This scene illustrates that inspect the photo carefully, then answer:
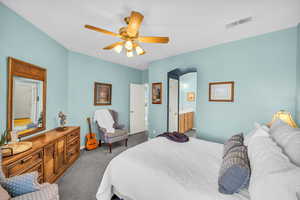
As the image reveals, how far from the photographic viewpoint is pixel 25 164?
146 cm

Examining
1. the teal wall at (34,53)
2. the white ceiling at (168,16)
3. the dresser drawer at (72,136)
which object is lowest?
the dresser drawer at (72,136)

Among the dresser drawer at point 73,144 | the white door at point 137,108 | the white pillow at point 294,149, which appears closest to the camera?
the white pillow at point 294,149

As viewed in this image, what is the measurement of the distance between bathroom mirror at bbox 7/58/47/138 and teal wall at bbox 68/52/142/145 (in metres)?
0.97

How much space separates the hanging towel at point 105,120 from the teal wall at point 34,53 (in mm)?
849

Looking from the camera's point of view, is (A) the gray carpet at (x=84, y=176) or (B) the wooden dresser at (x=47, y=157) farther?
(A) the gray carpet at (x=84, y=176)

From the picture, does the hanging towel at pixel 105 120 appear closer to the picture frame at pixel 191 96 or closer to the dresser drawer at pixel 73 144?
the dresser drawer at pixel 73 144

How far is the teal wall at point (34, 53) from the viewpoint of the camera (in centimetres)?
158

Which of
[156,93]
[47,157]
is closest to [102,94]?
[156,93]

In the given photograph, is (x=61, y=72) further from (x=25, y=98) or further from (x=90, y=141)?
(x=90, y=141)

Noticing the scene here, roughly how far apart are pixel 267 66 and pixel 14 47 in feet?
14.0

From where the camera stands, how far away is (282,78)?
7.07 ft

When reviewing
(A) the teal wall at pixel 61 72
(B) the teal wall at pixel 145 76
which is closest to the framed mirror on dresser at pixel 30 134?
(A) the teal wall at pixel 61 72

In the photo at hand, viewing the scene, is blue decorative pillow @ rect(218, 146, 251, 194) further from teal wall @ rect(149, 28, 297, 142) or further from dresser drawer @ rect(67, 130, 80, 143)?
dresser drawer @ rect(67, 130, 80, 143)

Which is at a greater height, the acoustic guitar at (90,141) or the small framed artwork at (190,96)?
the small framed artwork at (190,96)
